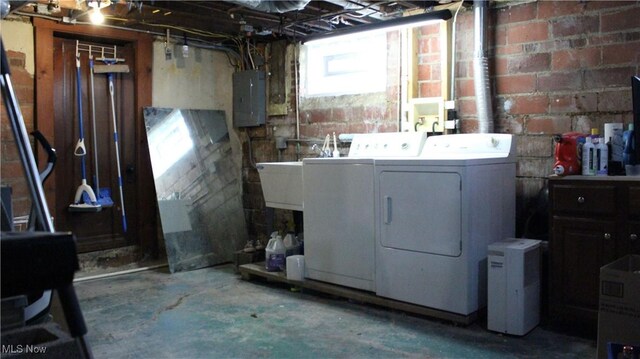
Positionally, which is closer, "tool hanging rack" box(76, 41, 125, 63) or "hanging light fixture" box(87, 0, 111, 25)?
"hanging light fixture" box(87, 0, 111, 25)

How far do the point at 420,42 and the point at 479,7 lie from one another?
61 cm

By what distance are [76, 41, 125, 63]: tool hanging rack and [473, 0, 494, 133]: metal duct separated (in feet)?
10.7

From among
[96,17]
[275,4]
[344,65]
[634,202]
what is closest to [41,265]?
[275,4]

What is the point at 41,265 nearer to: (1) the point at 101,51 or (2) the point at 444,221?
(2) the point at 444,221

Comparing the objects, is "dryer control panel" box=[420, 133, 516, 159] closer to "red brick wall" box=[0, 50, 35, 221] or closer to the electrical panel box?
the electrical panel box

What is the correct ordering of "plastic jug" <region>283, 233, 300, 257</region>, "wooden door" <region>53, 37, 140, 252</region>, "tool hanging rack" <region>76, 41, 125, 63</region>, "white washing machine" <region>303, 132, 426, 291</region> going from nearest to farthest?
"white washing machine" <region>303, 132, 426, 291</region>
"plastic jug" <region>283, 233, 300, 257</region>
"wooden door" <region>53, 37, 140, 252</region>
"tool hanging rack" <region>76, 41, 125, 63</region>

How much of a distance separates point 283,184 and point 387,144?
972 millimetres

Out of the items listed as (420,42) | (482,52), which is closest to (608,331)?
(482,52)

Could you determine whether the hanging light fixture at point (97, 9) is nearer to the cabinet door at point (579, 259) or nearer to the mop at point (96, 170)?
the mop at point (96, 170)

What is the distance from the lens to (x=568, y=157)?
3244 millimetres

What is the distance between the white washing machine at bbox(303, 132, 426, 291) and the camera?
376 centimetres

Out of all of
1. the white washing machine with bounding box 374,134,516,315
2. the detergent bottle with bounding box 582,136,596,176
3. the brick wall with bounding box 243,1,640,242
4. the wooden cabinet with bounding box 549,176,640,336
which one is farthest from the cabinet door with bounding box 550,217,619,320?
the brick wall with bounding box 243,1,640,242

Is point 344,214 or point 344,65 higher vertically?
point 344,65

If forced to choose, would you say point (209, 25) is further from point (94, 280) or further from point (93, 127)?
point (94, 280)
